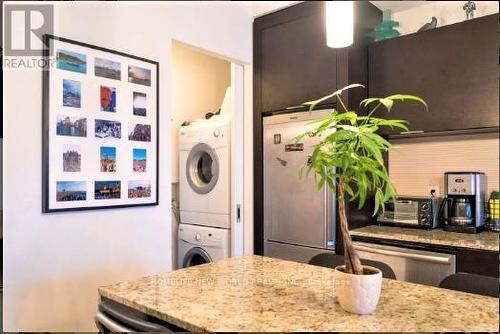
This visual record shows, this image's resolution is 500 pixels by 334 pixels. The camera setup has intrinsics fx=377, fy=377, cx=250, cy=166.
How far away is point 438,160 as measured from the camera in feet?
9.17

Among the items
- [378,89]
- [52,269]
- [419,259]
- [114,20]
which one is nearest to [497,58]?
[378,89]

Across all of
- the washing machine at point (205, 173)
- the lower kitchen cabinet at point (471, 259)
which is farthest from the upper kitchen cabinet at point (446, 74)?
the washing machine at point (205, 173)

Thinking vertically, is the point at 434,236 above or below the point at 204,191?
below

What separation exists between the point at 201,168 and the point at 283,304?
252 cm

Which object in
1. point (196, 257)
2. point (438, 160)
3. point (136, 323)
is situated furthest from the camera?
point (196, 257)

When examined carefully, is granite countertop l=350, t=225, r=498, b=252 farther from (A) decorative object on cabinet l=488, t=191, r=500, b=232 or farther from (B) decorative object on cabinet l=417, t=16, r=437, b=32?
(B) decorative object on cabinet l=417, t=16, r=437, b=32

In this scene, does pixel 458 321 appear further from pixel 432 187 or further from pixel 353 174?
pixel 432 187

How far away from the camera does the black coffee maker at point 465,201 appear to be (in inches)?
94.3

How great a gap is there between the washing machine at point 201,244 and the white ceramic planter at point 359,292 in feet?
6.91

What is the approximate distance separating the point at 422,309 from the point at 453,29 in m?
2.05

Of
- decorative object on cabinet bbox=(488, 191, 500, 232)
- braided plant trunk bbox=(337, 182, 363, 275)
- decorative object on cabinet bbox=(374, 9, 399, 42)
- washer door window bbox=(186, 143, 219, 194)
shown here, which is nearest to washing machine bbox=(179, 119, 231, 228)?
washer door window bbox=(186, 143, 219, 194)

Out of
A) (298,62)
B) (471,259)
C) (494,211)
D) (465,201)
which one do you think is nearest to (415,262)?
(471,259)

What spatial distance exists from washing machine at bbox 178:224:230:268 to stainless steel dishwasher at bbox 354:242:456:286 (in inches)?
47.2

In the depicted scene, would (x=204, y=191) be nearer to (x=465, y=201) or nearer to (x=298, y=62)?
(x=298, y=62)
